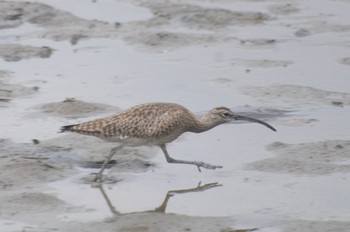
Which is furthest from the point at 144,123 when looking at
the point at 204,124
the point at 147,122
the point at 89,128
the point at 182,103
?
the point at 182,103

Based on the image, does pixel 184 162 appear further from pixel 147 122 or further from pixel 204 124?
pixel 204 124

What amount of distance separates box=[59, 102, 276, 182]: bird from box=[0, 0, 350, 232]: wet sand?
0.26 meters

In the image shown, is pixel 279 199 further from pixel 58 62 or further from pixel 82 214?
pixel 58 62

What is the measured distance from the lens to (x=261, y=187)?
12.0 m

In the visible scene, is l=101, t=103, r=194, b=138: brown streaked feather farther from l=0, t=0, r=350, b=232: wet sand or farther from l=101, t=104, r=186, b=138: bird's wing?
l=0, t=0, r=350, b=232: wet sand

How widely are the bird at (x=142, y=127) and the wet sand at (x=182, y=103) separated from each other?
255 millimetres

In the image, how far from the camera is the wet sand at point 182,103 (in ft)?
37.1

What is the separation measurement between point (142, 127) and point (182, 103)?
8.78ft

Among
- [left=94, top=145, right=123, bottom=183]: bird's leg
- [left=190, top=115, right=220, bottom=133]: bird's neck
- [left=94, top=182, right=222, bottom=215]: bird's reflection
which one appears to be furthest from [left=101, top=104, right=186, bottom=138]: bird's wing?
[left=94, top=182, right=222, bottom=215]: bird's reflection

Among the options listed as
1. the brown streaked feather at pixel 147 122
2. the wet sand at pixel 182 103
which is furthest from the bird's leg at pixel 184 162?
the brown streaked feather at pixel 147 122

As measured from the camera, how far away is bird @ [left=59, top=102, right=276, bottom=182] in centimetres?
1240

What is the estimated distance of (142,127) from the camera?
12.4m

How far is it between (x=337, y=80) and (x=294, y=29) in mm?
3172

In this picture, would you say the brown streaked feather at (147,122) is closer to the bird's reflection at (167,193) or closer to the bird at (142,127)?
the bird at (142,127)
